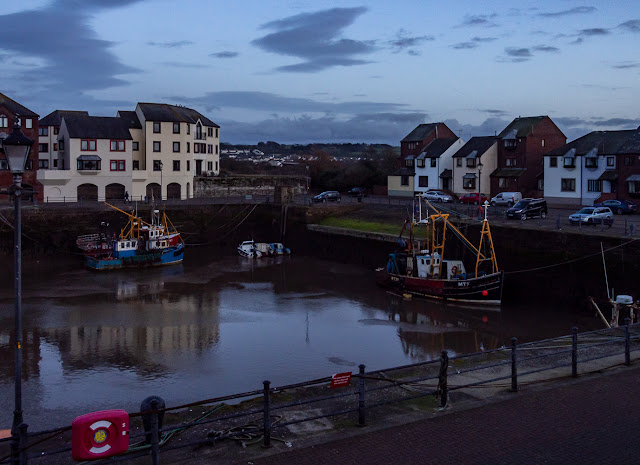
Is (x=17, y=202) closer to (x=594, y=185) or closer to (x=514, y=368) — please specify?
(x=514, y=368)

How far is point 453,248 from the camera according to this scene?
36.5 meters

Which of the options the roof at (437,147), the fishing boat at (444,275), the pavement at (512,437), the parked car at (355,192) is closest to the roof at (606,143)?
the roof at (437,147)

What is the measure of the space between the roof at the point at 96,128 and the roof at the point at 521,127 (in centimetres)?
3367

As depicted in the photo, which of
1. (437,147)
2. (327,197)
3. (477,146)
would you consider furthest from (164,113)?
(477,146)

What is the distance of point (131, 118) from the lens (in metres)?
63.9

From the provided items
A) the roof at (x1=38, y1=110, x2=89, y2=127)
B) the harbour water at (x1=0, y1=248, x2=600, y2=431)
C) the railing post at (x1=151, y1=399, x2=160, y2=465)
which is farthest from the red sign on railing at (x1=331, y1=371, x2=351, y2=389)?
the roof at (x1=38, y1=110, x2=89, y2=127)

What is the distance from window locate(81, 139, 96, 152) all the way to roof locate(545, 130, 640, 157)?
38885 mm

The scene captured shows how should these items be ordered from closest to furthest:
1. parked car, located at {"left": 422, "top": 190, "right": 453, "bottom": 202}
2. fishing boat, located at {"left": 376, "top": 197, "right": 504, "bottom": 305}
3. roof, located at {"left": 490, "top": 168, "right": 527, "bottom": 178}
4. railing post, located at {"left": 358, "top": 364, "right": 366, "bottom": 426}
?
railing post, located at {"left": 358, "top": 364, "right": 366, "bottom": 426} → fishing boat, located at {"left": 376, "top": 197, "right": 504, "bottom": 305} → parked car, located at {"left": 422, "top": 190, "right": 453, "bottom": 202} → roof, located at {"left": 490, "top": 168, "right": 527, "bottom": 178}

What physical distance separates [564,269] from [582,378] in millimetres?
19235

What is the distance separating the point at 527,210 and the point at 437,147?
87.5ft

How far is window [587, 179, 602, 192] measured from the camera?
4856 centimetres

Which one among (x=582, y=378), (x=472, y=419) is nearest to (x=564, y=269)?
(x=582, y=378)

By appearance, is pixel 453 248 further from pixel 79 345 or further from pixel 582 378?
pixel 582 378

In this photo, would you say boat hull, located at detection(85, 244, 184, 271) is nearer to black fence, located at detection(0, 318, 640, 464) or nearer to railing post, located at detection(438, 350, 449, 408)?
black fence, located at detection(0, 318, 640, 464)
